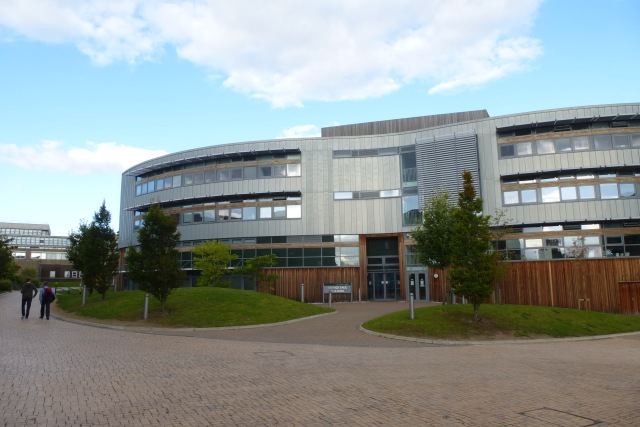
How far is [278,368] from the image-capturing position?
10.2 m

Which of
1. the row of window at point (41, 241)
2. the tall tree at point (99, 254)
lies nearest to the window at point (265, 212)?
the tall tree at point (99, 254)

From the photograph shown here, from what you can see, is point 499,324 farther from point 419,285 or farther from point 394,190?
point 394,190

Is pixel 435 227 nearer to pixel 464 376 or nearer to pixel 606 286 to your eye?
pixel 606 286

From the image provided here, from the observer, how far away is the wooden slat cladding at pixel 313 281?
38.4 meters

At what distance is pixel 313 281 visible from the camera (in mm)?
38625

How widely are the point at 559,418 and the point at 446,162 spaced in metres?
31.5

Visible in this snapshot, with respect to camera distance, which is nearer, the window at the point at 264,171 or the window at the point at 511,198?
the window at the point at 511,198

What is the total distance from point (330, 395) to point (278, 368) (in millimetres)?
2747

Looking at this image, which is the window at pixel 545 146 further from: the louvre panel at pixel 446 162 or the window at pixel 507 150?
the louvre panel at pixel 446 162

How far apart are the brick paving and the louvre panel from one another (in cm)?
2208

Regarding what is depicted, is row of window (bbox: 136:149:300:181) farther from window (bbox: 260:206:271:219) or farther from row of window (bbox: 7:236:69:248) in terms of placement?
row of window (bbox: 7:236:69:248)

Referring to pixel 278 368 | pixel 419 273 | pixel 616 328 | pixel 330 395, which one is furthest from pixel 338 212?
pixel 330 395

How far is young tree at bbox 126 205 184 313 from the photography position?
20609 mm

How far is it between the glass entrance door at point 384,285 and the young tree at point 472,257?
20.0 m
